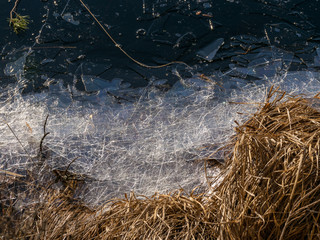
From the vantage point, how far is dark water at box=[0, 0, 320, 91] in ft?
11.2

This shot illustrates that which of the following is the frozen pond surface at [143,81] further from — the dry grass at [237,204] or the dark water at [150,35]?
the dry grass at [237,204]

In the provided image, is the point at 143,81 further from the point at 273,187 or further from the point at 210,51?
the point at 273,187

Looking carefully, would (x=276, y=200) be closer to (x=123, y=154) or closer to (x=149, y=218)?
(x=149, y=218)

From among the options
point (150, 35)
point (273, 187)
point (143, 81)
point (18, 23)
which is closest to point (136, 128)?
point (143, 81)

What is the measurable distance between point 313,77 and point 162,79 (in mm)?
1232

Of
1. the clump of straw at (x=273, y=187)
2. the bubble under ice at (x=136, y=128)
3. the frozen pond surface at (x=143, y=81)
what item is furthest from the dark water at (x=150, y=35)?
the clump of straw at (x=273, y=187)

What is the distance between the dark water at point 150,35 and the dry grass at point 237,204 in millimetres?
953

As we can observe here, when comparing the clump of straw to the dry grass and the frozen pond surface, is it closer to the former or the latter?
the dry grass

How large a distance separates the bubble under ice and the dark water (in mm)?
187

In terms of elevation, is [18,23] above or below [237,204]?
above

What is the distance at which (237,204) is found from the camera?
231 centimetres

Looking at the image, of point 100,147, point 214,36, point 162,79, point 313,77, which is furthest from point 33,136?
point 313,77

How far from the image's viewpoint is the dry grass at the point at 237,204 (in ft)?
7.20

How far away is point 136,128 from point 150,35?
99 cm
